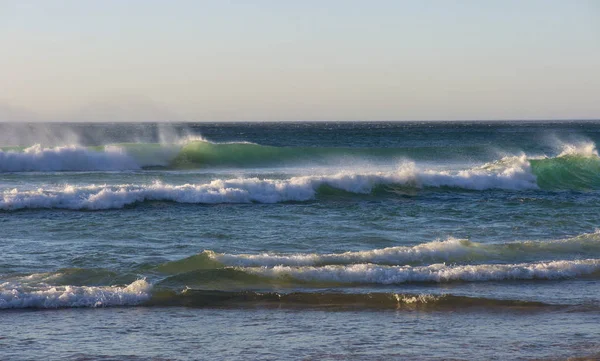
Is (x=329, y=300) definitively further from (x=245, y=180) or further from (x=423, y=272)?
(x=245, y=180)

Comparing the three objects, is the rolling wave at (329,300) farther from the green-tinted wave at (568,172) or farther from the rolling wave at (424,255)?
the green-tinted wave at (568,172)

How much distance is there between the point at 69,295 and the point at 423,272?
5245 millimetres

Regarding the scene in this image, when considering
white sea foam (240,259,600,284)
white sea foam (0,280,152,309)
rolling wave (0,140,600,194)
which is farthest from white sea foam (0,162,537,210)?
white sea foam (240,259,600,284)

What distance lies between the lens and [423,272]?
39.7ft

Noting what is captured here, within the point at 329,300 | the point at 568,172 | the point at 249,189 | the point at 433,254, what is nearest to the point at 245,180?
the point at 249,189

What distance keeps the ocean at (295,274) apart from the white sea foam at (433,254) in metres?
0.04

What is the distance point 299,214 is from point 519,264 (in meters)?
7.45

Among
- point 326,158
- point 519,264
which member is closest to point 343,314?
point 519,264

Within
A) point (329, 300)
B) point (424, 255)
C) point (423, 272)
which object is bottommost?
point (329, 300)

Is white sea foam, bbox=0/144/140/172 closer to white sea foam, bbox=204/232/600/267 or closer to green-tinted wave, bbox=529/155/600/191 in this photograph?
green-tinted wave, bbox=529/155/600/191

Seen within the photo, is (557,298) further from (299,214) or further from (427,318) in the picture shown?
(299,214)

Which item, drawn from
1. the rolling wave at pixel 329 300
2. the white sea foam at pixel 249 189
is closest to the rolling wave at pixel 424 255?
the rolling wave at pixel 329 300

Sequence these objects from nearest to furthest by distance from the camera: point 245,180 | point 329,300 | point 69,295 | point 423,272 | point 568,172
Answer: point 69,295, point 329,300, point 423,272, point 245,180, point 568,172

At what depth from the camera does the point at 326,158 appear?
43.9 m
